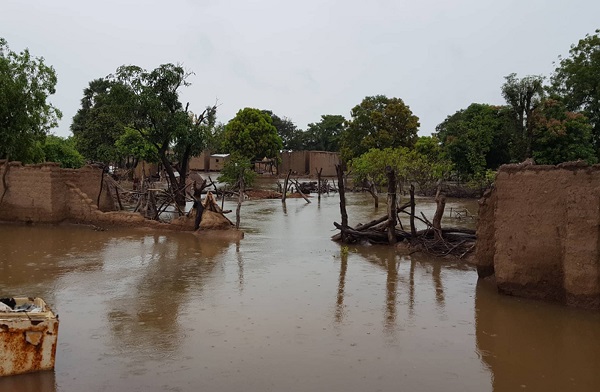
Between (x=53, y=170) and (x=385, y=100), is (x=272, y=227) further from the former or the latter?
(x=385, y=100)

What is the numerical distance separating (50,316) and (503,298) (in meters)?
7.30

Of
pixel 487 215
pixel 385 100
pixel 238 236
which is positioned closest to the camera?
pixel 487 215

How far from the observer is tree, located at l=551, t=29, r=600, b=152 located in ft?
101

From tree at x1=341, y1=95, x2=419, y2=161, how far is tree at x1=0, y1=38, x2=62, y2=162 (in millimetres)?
27711

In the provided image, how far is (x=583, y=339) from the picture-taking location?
7148 millimetres

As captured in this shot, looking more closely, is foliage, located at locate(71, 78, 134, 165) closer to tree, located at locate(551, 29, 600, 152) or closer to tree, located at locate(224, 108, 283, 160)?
tree, located at locate(224, 108, 283, 160)

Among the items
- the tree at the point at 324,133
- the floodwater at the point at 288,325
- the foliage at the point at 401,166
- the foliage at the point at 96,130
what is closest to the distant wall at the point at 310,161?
the tree at the point at 324,133

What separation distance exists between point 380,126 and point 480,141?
14.3 metres

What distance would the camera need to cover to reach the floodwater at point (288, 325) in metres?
5.82

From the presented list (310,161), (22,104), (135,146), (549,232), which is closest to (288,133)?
(310,161)

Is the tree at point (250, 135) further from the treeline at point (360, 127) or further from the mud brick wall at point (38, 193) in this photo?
the mud brick wall at point (38, 193)

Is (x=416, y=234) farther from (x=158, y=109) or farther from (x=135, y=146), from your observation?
(x=135, y=146)

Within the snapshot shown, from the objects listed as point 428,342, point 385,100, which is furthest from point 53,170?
point 385,100

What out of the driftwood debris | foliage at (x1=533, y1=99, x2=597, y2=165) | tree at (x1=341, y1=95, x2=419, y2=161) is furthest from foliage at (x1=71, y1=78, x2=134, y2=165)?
foliage at (x1=533, y1=99, x2=597, y2=165)
